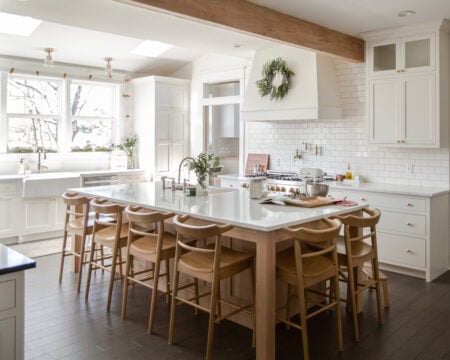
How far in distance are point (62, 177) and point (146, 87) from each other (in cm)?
235

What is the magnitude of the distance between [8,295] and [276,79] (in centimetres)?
486

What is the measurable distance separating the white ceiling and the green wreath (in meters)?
0.35

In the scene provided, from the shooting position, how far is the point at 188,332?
11.3 feet

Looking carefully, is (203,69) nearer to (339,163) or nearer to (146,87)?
(146,87)

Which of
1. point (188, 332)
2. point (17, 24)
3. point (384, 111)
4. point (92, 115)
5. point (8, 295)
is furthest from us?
point (92, 115)

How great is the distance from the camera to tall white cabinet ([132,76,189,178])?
786cm

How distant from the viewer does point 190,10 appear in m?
3.77

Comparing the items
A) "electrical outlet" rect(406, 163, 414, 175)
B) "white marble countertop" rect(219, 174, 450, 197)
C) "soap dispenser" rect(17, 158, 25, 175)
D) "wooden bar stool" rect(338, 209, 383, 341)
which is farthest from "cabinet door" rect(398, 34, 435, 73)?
"soap dispenser" rect(17, 158, 25, 175)

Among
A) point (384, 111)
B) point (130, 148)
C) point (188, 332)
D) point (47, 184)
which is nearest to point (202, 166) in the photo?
point (188, 332)

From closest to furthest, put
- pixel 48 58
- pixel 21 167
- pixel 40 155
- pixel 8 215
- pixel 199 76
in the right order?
1. pixel 8 215
2. pixel 48 58
3. pixel 21 167
4. pixel 40 155
5. pixel 199 76

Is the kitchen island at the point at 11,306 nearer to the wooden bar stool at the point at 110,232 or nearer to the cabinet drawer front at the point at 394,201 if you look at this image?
the wooden bar stool at the point at 110,232

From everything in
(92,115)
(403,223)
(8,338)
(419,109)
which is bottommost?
(8,338)

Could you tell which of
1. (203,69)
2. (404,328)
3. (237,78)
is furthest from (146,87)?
(404,328)

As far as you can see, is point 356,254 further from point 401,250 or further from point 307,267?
point 401,250
